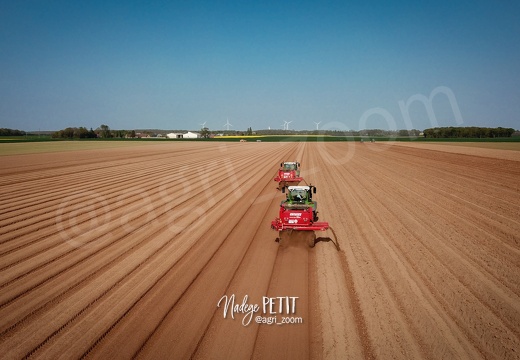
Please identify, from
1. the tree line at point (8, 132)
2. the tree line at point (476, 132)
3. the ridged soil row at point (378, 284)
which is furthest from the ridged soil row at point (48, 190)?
the tree line at point (8, 132)

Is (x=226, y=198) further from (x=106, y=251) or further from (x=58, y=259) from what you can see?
(x=58, y=259)

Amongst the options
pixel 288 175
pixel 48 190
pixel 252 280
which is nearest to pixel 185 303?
pixel 252 280

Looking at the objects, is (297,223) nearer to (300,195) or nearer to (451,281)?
(300,195)

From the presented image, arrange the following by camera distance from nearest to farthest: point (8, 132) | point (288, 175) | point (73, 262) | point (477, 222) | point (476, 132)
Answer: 1. point (73, 262)
2. point (477, 222)
3. point (288, 175)
4. point (476, 132)
5. point (8, 132)

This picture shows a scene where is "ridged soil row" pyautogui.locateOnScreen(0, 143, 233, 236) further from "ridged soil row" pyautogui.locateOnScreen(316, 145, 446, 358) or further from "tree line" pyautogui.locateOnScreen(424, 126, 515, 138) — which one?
"tree line" pyautogui.locateOnScreen(424, 126, 515, 138)

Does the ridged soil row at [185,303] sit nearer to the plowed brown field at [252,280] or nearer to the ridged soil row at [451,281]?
the plowed brown field at [252,280]

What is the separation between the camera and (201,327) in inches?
201

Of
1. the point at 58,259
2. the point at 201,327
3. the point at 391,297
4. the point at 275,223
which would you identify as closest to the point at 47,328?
the point at 201,327

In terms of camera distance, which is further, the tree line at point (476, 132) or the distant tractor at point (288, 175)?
the tree line at point (476, 132)

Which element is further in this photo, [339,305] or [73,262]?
[73,262]

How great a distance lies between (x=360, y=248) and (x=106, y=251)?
7245mm

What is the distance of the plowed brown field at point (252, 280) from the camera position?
4773mm

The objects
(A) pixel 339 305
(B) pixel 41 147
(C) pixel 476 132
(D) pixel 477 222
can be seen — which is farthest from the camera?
(C) pixel 476 132

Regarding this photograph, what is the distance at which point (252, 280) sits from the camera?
6.68 meters
